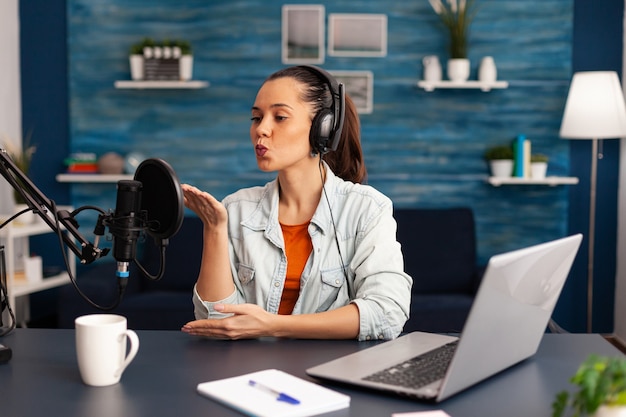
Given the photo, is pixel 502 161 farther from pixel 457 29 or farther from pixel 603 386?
pixel 603 386

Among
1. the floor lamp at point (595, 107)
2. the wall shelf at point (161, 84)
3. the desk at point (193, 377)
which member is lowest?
the desk at point (193, 377)

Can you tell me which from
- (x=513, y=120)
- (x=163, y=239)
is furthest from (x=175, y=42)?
(x=163, y=239)

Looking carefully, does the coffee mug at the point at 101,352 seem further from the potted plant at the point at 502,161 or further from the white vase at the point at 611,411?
the potted plant at the point at 502,161

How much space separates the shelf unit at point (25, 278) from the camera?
367 centimetres

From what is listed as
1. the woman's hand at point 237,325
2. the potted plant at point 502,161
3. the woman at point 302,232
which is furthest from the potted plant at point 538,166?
the woman's hand at point 237,325

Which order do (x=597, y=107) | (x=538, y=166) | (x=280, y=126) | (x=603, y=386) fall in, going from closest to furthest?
(x=603, y=386)
(x=280, y=126)
(x=597, y=107)
(x=538, y=166)

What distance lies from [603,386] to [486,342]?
34 centimetres

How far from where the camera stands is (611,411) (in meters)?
0.86

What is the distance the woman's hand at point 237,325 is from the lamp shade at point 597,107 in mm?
2796

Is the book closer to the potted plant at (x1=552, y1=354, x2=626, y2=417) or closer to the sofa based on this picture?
the potted plant at (x1=552, y1=354, x2=626, y2=417)

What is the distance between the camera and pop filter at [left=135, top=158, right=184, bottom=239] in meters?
1.21

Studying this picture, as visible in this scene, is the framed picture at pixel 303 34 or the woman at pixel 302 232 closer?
the woman at pixel 302 232

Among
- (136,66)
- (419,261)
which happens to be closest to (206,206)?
(419,261)

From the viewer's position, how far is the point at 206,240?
174 cm
